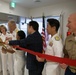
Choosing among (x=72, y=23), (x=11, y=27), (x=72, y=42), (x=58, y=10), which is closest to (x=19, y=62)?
(x=11, y=27)

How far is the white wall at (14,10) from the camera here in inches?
176

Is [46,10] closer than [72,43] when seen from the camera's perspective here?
No

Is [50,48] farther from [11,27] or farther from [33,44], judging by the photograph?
[11,27]

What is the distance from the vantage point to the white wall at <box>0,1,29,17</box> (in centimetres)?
446

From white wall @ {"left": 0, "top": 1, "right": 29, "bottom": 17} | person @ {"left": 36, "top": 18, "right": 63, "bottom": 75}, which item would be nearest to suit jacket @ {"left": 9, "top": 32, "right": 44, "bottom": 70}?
person @ {"left": 36, "top": 18, "right": 63, "bottom": 75}

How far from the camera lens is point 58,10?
5008 millimetres

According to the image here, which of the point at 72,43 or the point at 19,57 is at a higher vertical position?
the point at 72,43

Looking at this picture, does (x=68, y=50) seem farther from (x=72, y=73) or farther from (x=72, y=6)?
(x=72, y=6)

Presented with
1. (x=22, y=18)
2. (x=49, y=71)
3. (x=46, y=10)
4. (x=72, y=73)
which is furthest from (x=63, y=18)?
(x=72, y=73)

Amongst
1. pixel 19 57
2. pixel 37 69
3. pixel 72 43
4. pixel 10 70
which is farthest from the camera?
pixel 10 70

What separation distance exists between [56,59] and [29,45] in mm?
774

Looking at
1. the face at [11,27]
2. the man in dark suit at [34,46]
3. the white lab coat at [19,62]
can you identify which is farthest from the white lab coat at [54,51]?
the face at [11,27]

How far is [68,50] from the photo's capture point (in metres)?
1.55

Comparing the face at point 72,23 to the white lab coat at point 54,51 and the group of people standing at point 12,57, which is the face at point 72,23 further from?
the group of people standing at point 12,57
